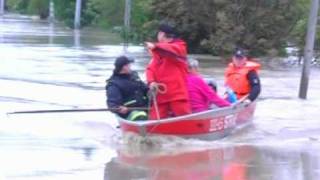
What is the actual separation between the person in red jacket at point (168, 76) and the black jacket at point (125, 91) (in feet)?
0.88

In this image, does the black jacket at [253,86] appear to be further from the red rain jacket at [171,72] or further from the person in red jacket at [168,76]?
the red rain jacket at [171,72]

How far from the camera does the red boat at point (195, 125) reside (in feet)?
38.8

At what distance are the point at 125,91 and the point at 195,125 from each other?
116 centimetres

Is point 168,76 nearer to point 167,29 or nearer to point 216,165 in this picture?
point 167,29

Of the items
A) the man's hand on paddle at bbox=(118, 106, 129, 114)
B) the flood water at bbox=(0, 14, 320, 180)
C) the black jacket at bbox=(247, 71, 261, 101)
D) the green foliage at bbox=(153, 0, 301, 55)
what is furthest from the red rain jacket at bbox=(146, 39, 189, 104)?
the green foliage at bbox=(153, 0, 301, 55)

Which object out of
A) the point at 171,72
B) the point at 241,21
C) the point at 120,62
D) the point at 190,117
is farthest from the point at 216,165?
the point at 241,21

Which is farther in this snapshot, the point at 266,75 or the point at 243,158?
the point at 266,75

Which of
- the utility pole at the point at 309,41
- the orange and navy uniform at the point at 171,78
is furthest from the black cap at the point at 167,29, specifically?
the utility pole at the point at 309,41

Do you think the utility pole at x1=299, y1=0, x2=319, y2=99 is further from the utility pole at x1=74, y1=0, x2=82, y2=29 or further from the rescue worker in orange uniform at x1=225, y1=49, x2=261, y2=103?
the utility pole at x1=74, y1=0, x2=82, y2=29

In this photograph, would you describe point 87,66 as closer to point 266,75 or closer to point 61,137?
point 266,75

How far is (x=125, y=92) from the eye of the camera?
12.4 m

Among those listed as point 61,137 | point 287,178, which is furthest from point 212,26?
point 287,178

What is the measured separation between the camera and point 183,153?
465 inches

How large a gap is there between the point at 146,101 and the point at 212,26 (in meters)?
24.4
